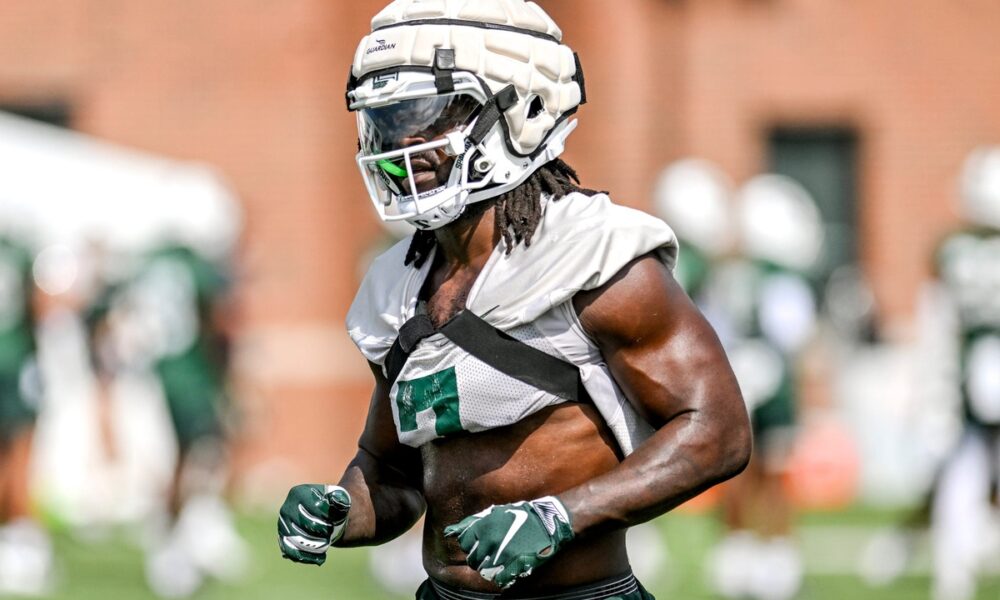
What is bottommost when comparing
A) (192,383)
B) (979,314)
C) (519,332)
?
(192,383)

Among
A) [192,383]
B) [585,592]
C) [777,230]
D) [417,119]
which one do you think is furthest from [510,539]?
[192,383]

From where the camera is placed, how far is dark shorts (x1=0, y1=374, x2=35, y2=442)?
1048cm

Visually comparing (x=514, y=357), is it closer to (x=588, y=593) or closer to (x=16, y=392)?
(x=588, y=593)

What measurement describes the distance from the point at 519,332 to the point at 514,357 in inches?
2.0

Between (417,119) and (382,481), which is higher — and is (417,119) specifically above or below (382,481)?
above

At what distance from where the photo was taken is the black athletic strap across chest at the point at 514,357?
130 inches

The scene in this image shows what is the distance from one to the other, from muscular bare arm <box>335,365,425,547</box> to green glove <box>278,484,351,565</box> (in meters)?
0.16

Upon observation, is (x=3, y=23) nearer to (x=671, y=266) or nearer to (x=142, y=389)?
(x=142, y=389)

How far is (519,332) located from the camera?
3.31 m

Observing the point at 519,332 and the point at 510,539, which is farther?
the point at 519,332

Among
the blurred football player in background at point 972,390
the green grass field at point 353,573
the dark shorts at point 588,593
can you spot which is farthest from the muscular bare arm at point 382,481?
the blurred football player in background at point 972,390

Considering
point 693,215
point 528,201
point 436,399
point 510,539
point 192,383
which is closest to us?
point 510,539

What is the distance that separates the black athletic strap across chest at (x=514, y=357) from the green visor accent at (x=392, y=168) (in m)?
0.30

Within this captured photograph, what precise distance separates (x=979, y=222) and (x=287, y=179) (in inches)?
314
